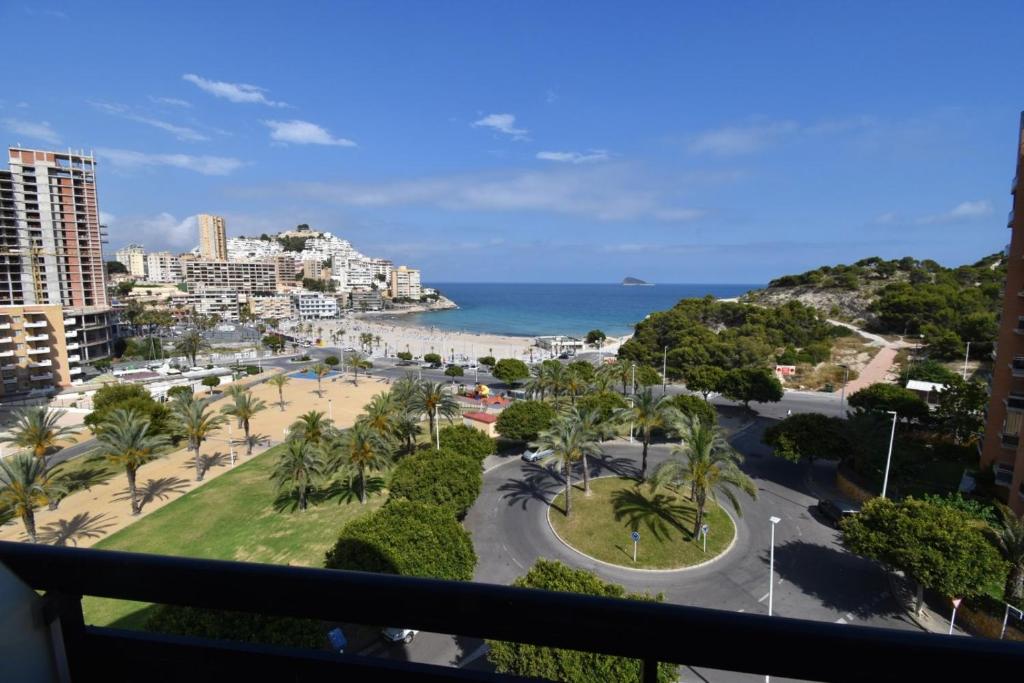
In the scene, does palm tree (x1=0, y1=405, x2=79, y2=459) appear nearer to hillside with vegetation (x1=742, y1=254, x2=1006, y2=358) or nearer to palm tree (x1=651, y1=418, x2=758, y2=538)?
palm tree (x1=651, y1=418, x2=758, y2=538)

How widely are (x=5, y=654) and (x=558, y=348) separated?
3102 inches

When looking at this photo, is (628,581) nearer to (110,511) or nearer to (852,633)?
(852,633)

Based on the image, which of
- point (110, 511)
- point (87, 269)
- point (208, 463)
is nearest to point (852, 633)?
point (110, 511)

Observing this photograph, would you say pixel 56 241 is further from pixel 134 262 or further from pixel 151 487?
pixel 134 262

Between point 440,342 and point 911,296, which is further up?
point 911,296

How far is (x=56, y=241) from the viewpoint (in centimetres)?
6412

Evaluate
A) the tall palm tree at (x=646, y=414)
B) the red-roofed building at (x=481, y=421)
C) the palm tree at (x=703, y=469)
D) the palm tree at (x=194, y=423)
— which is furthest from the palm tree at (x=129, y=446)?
the palm tree at (x=703, y=469)

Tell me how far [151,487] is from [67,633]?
33.0 meters

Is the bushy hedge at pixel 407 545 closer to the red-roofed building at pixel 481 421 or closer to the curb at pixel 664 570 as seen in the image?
the curb at pixel 664 570

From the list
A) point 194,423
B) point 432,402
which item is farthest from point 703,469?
point 194,423

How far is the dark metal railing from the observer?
106cm

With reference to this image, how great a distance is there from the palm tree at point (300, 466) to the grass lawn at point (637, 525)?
11083 millimetres

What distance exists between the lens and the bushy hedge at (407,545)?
1472cm

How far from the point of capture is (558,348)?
79500 mm
